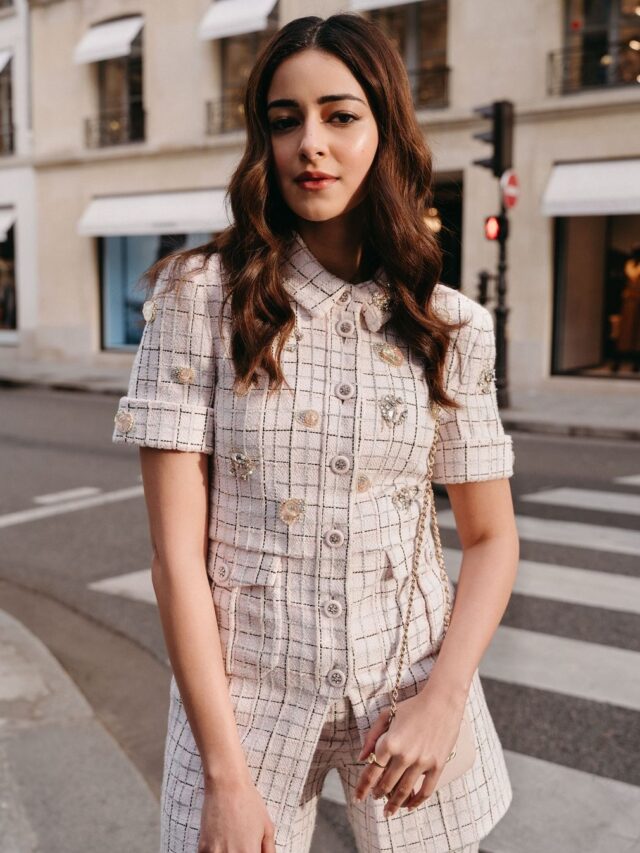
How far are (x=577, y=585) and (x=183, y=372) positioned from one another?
4.60 metres

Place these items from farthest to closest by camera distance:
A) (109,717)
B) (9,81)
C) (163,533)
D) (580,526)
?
(9,81)
(580,526)
(109,717)
(163,533)

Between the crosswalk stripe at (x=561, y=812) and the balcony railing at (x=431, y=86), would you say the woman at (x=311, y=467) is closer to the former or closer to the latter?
the crosswalk stripe at (x=561, y=812)

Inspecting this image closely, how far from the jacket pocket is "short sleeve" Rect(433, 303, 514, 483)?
0.34 m

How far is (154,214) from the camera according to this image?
21.0m

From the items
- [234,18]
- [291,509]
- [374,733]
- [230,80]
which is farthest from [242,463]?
[230,80]

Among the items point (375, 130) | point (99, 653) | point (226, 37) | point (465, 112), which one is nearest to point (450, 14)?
point (465, 112)

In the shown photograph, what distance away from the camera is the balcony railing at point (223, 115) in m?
20.1

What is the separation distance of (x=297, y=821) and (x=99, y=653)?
344cm

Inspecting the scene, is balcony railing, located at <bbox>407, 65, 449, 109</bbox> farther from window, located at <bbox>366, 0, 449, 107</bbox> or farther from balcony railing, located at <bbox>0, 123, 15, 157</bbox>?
balcony railing, located at <bbox>0, 123, 15, 157</bbox>

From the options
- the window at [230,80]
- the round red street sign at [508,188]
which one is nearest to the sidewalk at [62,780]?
the round red street sign at [508,188]

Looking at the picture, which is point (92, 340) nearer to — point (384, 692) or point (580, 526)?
point (580, 526)

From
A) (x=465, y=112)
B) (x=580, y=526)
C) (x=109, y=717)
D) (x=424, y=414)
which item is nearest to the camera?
(x=424, y=414)

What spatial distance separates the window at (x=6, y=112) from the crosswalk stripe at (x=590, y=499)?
780 inches

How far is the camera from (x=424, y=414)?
162cm
